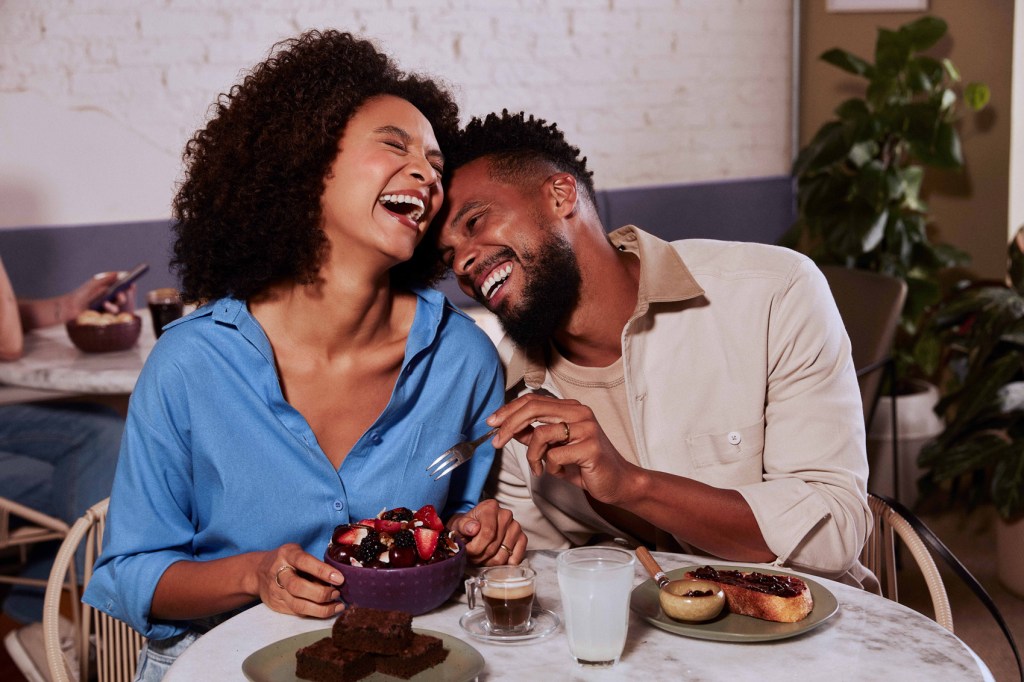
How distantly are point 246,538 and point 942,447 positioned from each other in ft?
8.57

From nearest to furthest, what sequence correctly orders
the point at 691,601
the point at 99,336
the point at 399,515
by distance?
the point at 691,601 → the point at 399,515 → the point at 99,336

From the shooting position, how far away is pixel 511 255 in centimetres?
182

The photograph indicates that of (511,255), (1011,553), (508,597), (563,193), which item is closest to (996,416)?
(1011,553)

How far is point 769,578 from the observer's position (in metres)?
1.31

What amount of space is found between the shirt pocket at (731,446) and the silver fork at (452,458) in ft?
1.27

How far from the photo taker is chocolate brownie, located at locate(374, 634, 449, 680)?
1.18 metres

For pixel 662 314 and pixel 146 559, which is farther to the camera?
pixel 662 314

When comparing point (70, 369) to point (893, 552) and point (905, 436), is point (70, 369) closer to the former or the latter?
point (893, 552)

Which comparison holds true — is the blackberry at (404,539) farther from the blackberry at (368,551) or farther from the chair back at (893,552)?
the chair back at (893,552)

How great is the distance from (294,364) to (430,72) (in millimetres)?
2915

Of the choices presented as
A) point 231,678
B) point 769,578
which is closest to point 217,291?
point 231,678

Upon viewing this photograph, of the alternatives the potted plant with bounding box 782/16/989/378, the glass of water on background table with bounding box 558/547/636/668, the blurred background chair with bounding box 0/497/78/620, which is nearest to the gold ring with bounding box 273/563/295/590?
the glass of water on background table with bounding box 558/547/636/668

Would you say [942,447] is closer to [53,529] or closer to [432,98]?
[432,98]

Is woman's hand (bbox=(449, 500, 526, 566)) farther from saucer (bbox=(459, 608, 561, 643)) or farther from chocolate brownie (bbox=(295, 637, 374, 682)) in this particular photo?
chocolate brownie (bbox=(295, 637, 374, 682))
